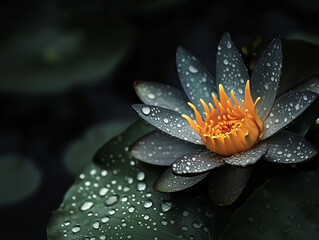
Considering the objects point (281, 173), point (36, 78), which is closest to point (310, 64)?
point (281, 173)

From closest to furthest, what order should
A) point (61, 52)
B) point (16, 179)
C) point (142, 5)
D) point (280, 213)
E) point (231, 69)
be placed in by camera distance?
point (280, 213) → point (231, 69) → point (16, 179) → point (61, 52) → point (142, 5)

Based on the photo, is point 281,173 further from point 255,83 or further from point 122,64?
point 122,64

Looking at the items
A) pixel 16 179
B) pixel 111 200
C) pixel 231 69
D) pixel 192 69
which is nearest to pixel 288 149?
pixel 231 69

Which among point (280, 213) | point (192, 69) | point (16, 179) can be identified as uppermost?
point (192, 69)

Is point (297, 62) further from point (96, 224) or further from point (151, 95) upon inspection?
point (96, 224)

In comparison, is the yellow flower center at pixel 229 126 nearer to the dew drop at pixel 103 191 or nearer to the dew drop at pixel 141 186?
the dew drop at pixel 141 186

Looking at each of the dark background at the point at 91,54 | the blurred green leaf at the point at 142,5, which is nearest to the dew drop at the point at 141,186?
the dark background at the point at 91,54
